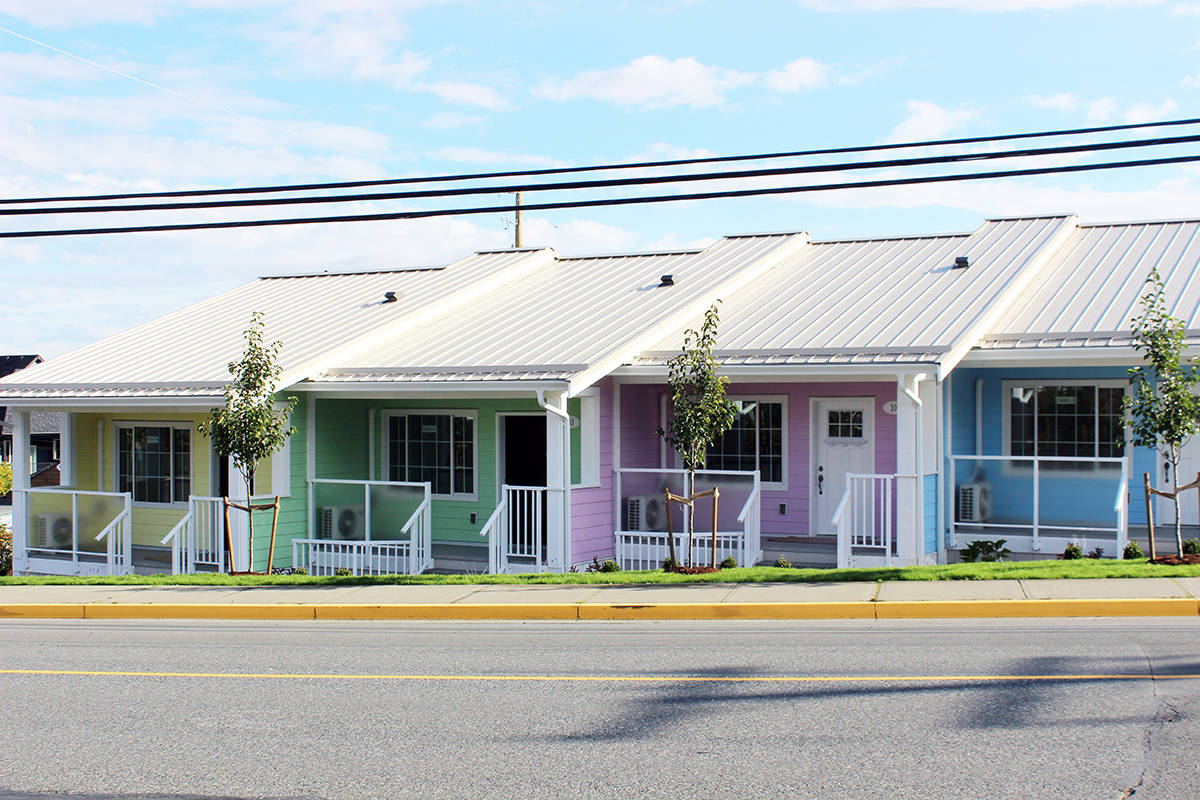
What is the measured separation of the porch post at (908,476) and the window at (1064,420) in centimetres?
284

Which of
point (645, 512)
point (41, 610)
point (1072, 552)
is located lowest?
point (41, 610)

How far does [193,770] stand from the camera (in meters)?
6.66

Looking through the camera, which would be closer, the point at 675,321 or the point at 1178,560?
the point at 1178,560

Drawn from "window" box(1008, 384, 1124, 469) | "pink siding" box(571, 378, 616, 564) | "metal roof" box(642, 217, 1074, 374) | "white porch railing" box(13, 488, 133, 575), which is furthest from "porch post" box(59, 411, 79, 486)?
"window" box(1008, 384, 1124, 469)

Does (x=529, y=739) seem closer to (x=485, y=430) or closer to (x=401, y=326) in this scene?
(x=485, y=430)

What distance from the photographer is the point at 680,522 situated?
17812 mm

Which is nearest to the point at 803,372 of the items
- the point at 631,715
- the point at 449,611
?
the point at 449,611

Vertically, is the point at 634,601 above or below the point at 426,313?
below

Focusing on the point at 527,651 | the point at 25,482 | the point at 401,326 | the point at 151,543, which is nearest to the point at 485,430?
the point at 401,326

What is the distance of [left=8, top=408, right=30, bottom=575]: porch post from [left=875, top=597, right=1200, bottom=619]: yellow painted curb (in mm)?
14137

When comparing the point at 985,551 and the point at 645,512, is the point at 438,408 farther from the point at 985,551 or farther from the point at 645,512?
the point at 985,551

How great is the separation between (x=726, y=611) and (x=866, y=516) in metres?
5.16

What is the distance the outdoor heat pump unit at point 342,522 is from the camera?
59.6 feet

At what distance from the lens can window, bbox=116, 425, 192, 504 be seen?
65.5 ft
